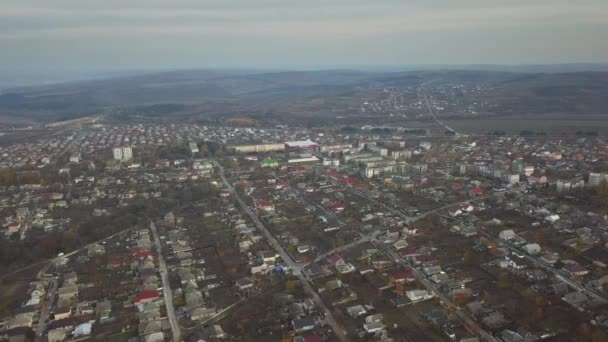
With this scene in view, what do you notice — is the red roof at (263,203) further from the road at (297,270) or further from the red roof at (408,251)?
the red roof at (408,251)

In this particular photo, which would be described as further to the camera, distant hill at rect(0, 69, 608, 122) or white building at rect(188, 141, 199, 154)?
distant hill at rect(0, 69, 608, 122)

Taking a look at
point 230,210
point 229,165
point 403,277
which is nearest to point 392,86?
point 229,165

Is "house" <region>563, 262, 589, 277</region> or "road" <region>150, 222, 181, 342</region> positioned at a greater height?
"house" <region>563, 262, 589, 277</region>

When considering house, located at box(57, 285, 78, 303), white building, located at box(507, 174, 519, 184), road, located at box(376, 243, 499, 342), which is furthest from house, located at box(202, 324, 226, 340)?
white building, located at box(507, 174, 519, 184)

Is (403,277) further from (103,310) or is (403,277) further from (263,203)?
(263,203)

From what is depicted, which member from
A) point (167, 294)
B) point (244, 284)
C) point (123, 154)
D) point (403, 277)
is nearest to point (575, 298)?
point (403, 277)

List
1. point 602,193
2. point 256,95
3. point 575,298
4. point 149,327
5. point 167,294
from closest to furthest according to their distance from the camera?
point 149,327
point 575,298
point 167,294
point 602,193
point 256,95

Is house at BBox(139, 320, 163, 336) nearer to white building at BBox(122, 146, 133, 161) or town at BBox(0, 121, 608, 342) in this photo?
town at BBox(0, 121, 608, 342)
